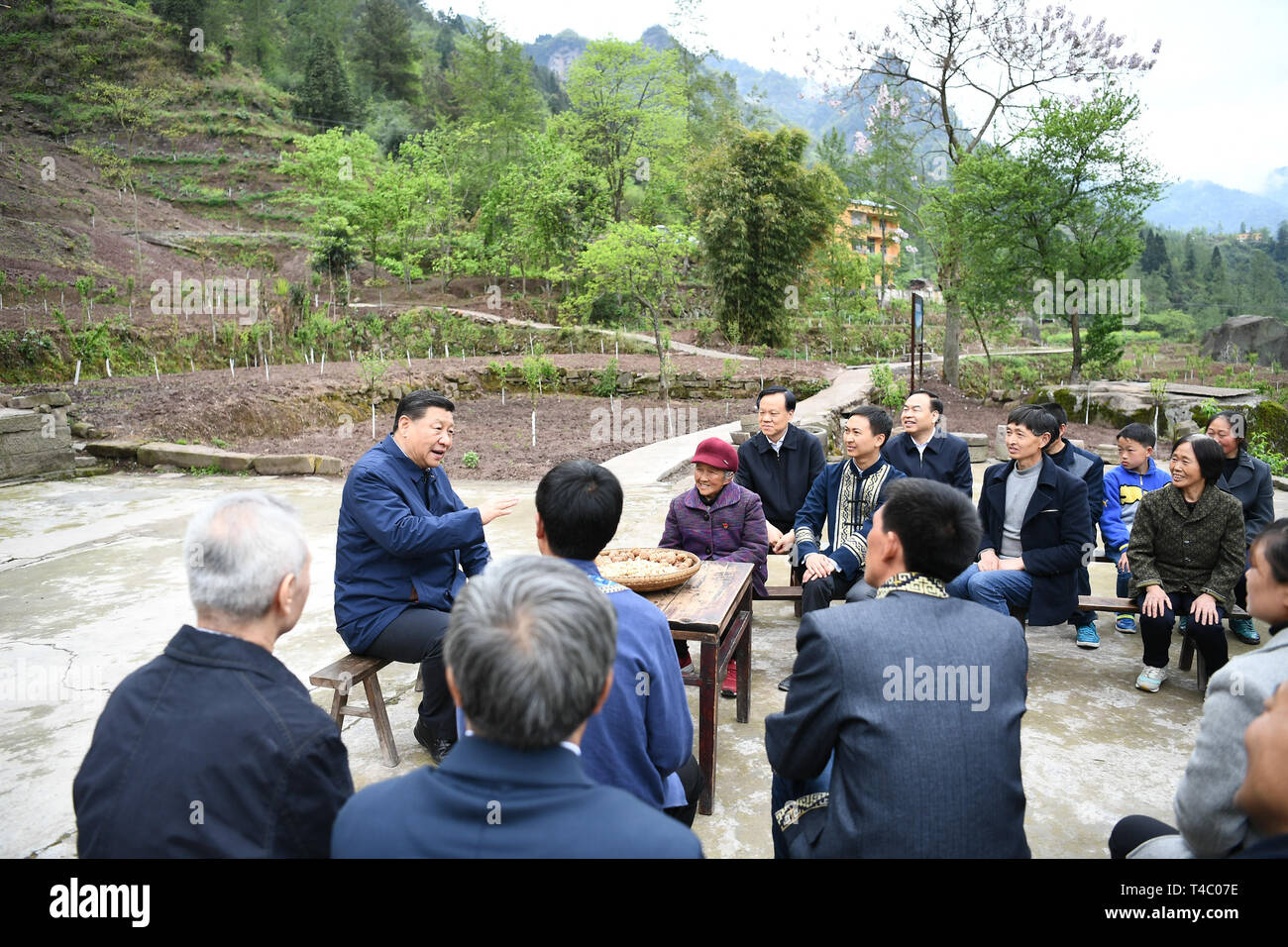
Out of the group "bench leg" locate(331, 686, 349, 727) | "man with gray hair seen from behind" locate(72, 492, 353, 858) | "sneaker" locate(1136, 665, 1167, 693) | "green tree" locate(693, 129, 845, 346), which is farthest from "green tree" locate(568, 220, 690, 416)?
"man with gray hair seen from behind" locate(72, 492, 353, 858)

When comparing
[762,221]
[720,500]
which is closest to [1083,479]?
[720,500]

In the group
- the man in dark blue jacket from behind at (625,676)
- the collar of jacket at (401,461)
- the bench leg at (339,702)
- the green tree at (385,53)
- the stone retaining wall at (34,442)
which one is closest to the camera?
the man in dark blue jacket from behind at (625,676)

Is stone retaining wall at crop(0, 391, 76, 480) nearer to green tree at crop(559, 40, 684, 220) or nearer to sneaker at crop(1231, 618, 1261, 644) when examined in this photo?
sneaker at crop(1231, 618, 1261, 644)

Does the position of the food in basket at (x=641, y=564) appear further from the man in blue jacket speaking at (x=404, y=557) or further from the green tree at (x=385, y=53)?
the green tree at (x=385, y=53)

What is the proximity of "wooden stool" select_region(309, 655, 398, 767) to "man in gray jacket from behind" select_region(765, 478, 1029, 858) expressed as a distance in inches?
67.9

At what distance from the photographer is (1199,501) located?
Answer: 12.1 ft

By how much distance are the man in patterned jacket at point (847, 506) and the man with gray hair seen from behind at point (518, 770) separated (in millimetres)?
2703

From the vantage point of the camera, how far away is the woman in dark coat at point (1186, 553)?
3.61m

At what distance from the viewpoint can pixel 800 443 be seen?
4.63m

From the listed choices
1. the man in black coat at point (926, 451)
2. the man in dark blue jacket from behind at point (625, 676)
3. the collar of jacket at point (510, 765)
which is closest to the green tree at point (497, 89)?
the man in black coat at point (926, 451)

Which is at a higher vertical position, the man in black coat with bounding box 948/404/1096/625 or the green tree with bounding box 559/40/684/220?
the green tree with bounding box 559/40/684/220

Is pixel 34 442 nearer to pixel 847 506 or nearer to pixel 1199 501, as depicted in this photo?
pixel 847 506

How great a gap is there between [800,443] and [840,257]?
20.5 m

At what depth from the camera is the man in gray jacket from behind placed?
5.08 feet
